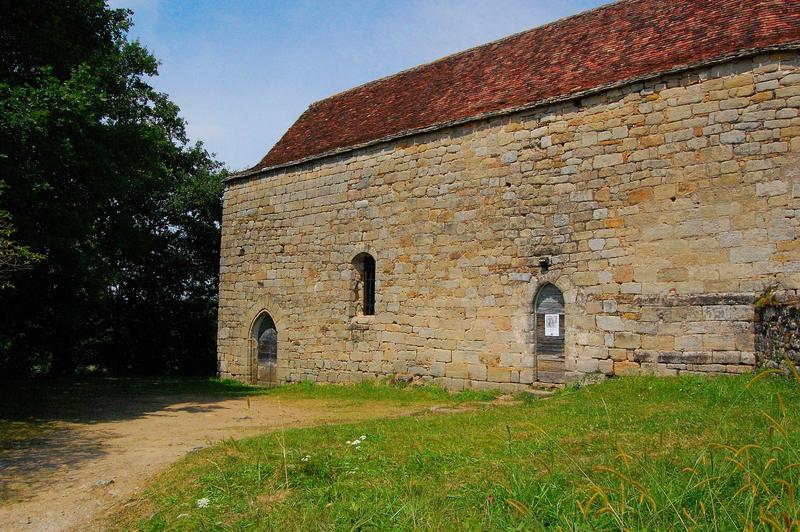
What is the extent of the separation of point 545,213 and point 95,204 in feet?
26.2

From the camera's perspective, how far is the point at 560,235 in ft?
37.6

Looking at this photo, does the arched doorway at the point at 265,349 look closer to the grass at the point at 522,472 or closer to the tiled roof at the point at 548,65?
the tiled roof at the point at 548,65

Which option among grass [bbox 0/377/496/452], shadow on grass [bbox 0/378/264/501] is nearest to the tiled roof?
grass [bbox 0/377/496/452]

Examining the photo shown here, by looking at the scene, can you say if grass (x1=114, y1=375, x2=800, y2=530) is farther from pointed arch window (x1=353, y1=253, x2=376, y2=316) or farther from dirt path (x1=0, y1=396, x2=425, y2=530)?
pointed arch window (x1=353, y1=253, x2=376, y2=316)

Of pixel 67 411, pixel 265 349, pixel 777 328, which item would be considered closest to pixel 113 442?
pixel 67 411

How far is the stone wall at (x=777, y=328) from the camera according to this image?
880 centimetres

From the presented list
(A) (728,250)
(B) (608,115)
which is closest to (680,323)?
(A) (728,250)

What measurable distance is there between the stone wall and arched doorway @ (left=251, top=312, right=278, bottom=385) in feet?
35.8

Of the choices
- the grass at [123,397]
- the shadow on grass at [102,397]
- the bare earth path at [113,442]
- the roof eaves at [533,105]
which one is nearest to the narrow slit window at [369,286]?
the grass at [123,397]

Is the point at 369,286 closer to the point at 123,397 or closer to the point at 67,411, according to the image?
the point at 123,397

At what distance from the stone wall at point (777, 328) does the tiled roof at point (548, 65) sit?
3864 mm

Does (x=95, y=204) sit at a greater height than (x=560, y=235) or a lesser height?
greater

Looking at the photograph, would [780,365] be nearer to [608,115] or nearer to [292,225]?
[608,115]

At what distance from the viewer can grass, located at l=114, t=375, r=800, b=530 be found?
3289 millimetres
